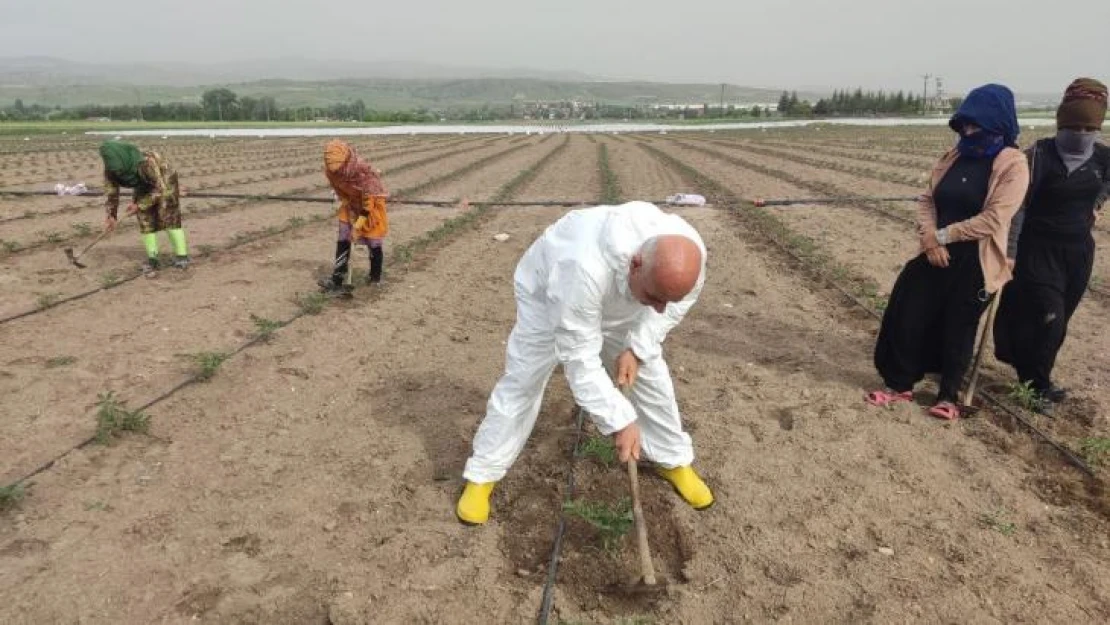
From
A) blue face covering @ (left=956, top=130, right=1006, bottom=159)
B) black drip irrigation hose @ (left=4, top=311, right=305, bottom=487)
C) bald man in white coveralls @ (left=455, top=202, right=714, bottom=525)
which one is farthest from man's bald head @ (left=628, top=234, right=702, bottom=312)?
black drip irrigation hose @ (left=4, top=311, right=305, bottom=487)

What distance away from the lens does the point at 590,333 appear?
2.55m

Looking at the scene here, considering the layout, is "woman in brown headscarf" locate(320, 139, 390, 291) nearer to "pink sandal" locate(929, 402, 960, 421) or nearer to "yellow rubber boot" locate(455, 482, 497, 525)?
"yellow rubber boot" locate(455, 482, 497, 525)

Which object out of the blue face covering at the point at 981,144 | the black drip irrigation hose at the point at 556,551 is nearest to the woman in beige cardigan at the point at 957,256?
the blue face covering at the point at 981,144

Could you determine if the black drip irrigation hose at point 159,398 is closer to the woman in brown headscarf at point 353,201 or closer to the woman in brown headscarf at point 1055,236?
the woman in brown headscarf at point 353,201

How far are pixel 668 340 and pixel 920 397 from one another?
1.87 m

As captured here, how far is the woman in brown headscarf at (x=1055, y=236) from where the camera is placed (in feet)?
12.3

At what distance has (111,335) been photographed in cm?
548

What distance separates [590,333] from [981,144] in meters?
2.56

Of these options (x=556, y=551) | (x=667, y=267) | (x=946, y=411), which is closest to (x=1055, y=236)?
(x=946, y=411)

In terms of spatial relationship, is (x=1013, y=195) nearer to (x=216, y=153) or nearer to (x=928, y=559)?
(x=928, y=559)

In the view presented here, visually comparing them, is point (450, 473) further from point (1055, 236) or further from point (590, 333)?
point (1055, 236)

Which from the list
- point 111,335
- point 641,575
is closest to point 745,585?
point 641,575

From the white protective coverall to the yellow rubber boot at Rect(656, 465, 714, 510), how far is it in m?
0.07

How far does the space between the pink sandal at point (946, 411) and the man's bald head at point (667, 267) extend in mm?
2607
